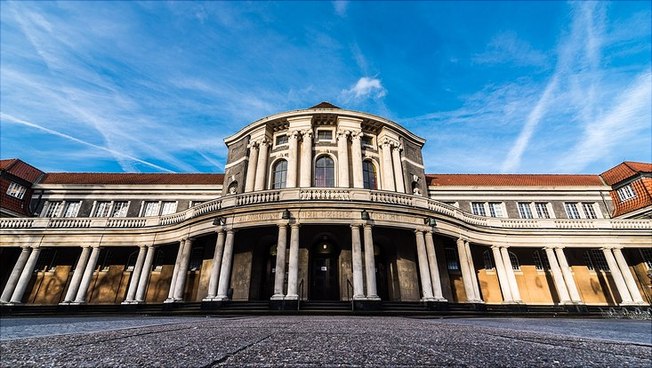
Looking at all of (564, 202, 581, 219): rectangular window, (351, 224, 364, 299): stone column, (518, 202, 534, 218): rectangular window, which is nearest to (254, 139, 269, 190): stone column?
(351, 224, 364, 299): stone column

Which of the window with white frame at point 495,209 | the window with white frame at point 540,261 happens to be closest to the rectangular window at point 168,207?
the window with white frame at point 495,209

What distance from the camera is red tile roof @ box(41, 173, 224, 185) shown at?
28.9 meters

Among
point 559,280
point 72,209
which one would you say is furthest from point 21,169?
point 559,280

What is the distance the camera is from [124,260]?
79.4 ft

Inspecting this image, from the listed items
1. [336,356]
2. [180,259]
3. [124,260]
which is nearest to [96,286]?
[124,260]

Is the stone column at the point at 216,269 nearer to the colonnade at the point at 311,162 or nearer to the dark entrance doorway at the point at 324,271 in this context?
the dark entrance doorway at the point at 324,271

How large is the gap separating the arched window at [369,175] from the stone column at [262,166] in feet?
24.8

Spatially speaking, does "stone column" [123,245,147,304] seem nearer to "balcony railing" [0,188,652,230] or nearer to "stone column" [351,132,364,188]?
"balcony railing" [0,188,652,230]

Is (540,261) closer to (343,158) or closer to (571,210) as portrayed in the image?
(571,210)

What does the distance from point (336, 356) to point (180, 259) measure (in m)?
19.4

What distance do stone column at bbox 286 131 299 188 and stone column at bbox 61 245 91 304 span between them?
15.5m

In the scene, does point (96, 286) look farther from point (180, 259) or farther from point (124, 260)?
point (180, 259)

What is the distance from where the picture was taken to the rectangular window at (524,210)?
27031 mm

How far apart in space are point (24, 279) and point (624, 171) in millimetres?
50467
